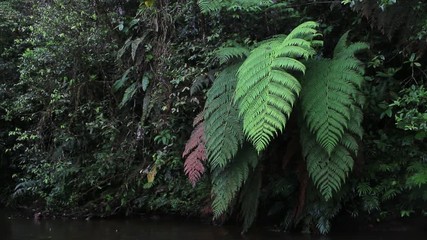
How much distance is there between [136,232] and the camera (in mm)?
5922

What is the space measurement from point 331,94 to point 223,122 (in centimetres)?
119

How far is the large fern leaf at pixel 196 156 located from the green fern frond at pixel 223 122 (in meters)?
0.15

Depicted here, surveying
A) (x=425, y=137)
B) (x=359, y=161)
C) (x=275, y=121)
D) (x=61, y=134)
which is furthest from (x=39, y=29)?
(x=425, y=137)

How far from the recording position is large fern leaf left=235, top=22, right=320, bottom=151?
14.3 feet

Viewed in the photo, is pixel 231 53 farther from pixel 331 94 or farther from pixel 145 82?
pixel 145 82

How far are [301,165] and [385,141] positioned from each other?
3.30 feet

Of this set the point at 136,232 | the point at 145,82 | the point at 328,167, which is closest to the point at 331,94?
the point at 328,167

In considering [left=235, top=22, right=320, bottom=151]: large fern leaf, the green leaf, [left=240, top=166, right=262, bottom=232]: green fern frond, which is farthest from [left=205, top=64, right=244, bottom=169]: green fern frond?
the green leaf

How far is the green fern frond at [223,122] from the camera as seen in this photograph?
189 inches

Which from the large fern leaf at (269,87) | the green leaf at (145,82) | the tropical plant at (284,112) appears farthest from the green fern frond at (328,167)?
the green leaf at (145,82)

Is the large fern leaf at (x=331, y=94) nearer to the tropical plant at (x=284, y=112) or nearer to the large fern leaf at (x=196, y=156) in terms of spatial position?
the tropical plant at (x=284, y=112)

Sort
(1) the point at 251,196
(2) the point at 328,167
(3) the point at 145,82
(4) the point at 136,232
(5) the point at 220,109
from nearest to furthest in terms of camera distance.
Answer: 1. (2) the point at 328,167
2. (5) the point at 220,109
3. (1) the point at 251,196
4. (4) the point at 136,232
5. (3) the point at 145,82

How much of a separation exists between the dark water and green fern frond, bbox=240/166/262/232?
22 cm

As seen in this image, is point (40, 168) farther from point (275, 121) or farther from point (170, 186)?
point (275, 121)
